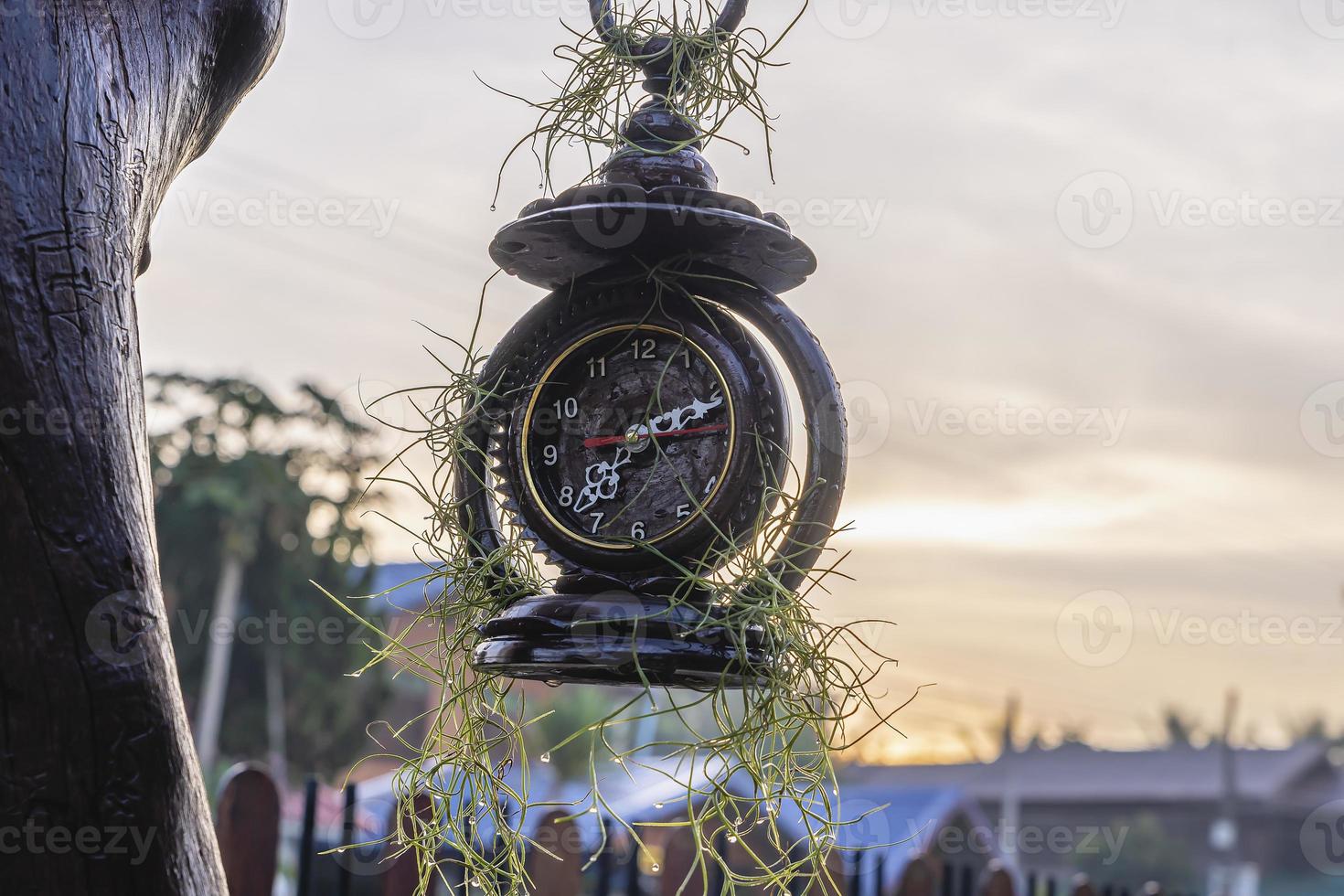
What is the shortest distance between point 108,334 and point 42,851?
0.52 m

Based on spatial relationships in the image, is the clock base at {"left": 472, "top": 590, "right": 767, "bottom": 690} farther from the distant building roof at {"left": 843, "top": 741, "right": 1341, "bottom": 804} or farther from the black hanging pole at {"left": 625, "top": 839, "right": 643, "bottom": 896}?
the distant building roof at {"left": 843, "top": 741, "right": 1341, "bottom": 804}

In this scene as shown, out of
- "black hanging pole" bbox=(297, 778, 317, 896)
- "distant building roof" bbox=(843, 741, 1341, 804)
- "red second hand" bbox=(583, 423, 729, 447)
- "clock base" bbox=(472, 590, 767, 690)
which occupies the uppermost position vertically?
"distant building roof" bbox=(843, 741, 1341, 804)

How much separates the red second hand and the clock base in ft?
0.74

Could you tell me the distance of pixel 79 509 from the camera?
47.9 inches

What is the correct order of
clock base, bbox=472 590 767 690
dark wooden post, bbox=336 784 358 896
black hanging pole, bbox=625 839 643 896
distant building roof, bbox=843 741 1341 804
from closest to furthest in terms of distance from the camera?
clock base, bbox=472 590 767 690
dark wooden post, bbox=336 784 358 896
black hanging pole, bbox=625 839 643 896
distant building roof, bbox=843 741 1341 804

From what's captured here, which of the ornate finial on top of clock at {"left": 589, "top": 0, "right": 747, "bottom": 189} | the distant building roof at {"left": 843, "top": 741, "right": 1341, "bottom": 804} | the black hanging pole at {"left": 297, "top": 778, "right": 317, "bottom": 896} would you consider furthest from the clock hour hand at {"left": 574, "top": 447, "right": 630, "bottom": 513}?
the distant building roof at {"left": 843, "top": 741, "right": 1341, "bottom": 804}

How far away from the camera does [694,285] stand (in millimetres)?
1868

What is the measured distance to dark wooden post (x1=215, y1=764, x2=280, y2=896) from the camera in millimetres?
2332

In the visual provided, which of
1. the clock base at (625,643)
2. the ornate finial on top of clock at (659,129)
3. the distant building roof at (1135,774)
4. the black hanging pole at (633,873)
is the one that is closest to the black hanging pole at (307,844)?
the black hanging pole at (633,873)

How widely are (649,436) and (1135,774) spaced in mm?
36518

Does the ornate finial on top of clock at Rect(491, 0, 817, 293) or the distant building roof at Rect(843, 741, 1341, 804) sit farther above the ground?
the distant building roof at Rect(843, 741, 1341, 804)

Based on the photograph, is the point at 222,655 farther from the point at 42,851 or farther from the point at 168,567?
the point at 42,851

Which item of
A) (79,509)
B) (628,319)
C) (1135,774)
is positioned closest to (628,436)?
(628,319)

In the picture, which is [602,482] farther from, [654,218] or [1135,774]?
[1135,774]
